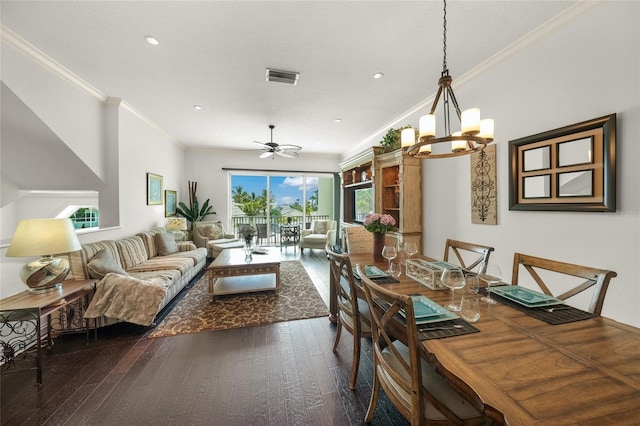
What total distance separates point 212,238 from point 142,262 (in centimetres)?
196

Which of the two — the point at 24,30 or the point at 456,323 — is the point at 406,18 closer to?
the point at 456,323

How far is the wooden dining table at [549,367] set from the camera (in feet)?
2.15

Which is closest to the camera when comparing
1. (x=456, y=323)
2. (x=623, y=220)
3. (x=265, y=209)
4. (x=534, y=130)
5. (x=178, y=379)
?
(x=456, y=323)

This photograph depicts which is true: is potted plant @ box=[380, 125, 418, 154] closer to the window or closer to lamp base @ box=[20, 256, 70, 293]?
lamp base @ box=[20, 256, 70, 293]

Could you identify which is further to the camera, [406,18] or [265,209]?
[265,209]

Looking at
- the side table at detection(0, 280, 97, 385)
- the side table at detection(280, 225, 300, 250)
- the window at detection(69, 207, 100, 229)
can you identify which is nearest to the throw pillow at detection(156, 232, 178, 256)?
the window at detection(69, 207, 100, 229)

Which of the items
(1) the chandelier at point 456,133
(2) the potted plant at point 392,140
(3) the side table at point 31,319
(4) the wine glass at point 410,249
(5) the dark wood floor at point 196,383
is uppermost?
(2) the potted plant at point 392,140

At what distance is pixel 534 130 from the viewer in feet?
7.19

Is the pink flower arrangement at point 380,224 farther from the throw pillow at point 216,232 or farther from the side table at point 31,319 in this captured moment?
the throw pillow at point 216,232

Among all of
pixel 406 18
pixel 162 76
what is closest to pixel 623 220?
pixel 406 18

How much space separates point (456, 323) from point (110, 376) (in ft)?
8.24

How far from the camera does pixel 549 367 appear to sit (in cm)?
82

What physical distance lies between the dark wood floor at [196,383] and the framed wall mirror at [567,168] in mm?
2071

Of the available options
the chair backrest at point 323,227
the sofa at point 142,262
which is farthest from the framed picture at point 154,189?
the chair backrest at point 323,227
